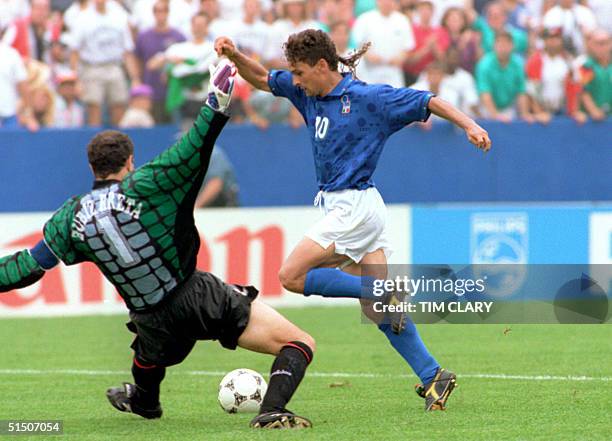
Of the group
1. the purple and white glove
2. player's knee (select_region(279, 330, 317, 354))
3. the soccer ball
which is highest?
the purple and white glove

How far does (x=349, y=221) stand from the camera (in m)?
7.80

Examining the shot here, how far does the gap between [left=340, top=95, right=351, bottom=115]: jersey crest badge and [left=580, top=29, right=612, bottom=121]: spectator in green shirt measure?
32.6 ft

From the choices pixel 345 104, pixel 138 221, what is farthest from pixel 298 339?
pixel 345 104

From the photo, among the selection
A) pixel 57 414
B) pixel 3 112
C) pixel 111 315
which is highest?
pixel 3 112

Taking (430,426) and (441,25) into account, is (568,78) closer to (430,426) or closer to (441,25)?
(441,25)

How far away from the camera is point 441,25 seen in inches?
675

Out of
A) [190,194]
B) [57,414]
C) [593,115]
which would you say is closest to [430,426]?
[190,194]

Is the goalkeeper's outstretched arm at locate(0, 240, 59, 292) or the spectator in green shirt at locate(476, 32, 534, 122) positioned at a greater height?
the spectator in green shirt at locate(476, 32, 534, 122)

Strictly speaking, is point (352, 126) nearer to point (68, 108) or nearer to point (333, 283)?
point (333, 283)

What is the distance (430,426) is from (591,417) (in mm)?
897

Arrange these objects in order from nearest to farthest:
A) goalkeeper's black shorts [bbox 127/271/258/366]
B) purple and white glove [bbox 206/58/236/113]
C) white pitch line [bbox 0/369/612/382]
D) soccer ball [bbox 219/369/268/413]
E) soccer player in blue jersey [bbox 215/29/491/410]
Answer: purple and white glove [bbox 206/58/236/113] → goalkeeper's black shorts [bbox 127/271/258/366] → soccer ball [bbox 219/369/268/413] → soccer player in blue jersey [bbox 215/29/491/410] → white pitch line [bbox 0/369/612/382]

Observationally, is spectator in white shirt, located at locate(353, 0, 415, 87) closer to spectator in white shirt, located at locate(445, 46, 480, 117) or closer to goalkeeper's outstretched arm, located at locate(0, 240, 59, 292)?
spectator in white shirt, located at locate(445, 46, 480, 117)

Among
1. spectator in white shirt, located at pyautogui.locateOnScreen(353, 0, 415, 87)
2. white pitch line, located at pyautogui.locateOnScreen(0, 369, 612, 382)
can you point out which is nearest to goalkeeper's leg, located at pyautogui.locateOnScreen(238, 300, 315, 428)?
white pitch line, located at pyautogui.locateOnScreen(0, 369, 612, 382)

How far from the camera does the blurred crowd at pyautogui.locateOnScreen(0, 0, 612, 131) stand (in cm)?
1603
